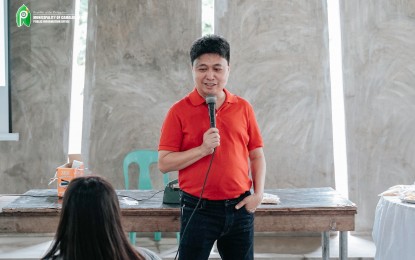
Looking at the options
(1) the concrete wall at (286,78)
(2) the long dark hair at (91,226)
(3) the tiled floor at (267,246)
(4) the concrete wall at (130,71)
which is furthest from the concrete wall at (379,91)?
(2) the long dark hair at (91,226)

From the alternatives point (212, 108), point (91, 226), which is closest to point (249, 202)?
point (212, 108)

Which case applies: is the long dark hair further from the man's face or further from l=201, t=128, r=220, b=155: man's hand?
the man's face

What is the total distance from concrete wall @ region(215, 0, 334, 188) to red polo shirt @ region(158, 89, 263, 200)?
2.52m

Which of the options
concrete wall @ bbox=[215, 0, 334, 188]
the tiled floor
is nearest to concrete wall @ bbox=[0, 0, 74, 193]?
the tiled floor

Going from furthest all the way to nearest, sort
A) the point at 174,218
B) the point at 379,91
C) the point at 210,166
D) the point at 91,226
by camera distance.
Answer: the point at 379,91, the point at 174,218, the point at 210,166, the point at 91,226

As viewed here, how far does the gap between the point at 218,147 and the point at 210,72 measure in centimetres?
30

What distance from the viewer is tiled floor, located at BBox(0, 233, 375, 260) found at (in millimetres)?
4258

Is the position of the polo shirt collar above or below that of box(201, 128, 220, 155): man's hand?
above

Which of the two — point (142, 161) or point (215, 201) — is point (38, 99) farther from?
point (215, 201)

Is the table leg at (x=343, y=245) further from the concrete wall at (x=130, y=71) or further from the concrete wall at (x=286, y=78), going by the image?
the concrete wall at (x=130, y=71)

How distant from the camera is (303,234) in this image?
481 centimetres

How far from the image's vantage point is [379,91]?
4.79 m

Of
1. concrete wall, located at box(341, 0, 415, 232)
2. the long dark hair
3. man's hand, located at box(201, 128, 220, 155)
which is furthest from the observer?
concrete wall, located at box(341, 0, 415, 232)

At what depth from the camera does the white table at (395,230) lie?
2888mm
